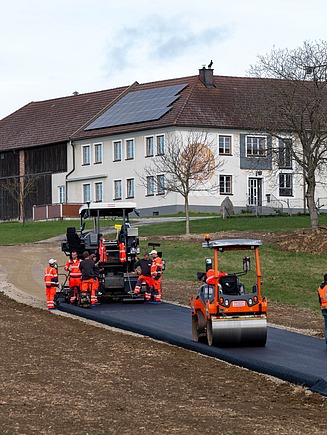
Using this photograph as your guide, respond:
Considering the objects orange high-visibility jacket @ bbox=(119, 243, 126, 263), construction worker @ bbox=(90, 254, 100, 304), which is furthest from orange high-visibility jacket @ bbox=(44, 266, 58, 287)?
orange high-visibility jacket @ bbox=(119, 243, 126, 263)

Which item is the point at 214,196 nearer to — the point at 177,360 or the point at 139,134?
the point at 139,134

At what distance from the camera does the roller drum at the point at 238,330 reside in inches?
879

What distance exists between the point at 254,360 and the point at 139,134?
2347 inches

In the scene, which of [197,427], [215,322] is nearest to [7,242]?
[215,322]

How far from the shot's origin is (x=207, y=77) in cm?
8212

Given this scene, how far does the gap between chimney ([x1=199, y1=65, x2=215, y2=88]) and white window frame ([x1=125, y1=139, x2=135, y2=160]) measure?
7339mm

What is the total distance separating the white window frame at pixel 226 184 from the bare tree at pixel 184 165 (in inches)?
25.4

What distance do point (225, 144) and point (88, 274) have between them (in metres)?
47.2

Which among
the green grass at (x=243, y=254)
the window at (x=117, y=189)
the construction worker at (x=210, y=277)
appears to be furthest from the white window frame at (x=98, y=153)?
the construction worker at (x=210, y=277)

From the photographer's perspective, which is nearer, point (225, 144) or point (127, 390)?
point (127, 390)

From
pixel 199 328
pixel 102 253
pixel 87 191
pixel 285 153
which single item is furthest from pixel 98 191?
pixel 199 328

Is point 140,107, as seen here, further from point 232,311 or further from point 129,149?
point 232,311

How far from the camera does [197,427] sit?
14.4m

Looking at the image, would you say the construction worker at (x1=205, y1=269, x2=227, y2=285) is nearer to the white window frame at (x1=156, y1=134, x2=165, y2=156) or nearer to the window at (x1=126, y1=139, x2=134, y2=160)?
the white window frame at (x1=156, y1=134, x2=165, y2=156)
